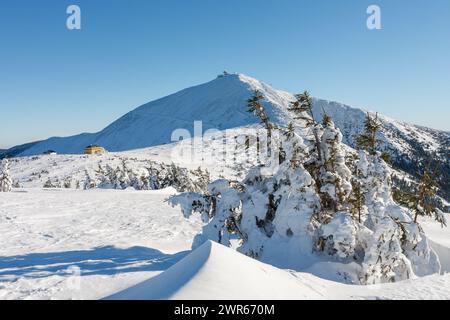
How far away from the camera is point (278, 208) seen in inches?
578

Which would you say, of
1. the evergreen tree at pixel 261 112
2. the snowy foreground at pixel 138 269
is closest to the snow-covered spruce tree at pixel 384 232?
the snowy foreground at pixel 138 269

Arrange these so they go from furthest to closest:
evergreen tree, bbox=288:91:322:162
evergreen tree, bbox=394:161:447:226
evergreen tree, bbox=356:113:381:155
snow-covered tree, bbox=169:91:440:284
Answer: evergreen tree, bbox=288:91:322:162 → evergreen tree, bbox=394:161:447:226 → evergreen tree, bbox=356:113:381:155 → snow-covered tree, bbox=169:91:440:284

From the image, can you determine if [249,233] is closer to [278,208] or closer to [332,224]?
[278,208]

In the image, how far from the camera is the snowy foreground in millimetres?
7957

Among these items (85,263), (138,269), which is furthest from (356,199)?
(85,263)

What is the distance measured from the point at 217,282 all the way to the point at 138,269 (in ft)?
14.9

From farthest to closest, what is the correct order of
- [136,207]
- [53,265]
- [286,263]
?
[136,207] → [286,263] → [53,265]

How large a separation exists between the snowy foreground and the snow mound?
21 mm

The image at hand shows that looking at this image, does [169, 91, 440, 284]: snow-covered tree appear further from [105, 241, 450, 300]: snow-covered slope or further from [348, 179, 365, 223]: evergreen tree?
[105, 241, 450, 300]: snow-covered slope

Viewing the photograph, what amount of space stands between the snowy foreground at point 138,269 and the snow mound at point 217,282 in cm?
2

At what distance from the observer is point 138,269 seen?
37.4 ft

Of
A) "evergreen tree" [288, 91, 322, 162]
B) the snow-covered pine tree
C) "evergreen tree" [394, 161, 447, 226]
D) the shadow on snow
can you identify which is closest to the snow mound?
the shadow on snow
